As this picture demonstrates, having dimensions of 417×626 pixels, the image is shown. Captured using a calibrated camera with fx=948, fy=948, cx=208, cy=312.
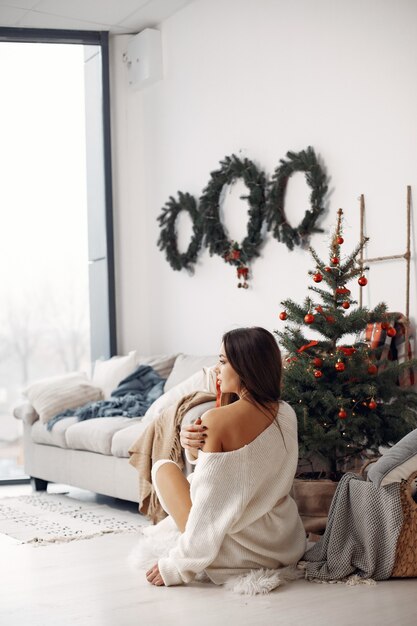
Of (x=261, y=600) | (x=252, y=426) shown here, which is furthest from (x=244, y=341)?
(x=261, y=600)

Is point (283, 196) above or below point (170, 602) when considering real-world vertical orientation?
above

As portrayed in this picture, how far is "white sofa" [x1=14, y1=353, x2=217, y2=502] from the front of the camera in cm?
506

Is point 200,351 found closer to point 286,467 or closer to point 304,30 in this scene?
point 304,30

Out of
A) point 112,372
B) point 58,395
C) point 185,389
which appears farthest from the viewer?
point 112,372

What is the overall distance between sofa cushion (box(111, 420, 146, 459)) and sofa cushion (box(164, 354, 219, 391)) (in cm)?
61

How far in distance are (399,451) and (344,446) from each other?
70cm

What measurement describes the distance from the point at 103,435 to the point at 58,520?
1.75 feet

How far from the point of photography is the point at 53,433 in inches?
228

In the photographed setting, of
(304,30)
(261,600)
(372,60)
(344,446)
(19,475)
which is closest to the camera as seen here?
(261,600)

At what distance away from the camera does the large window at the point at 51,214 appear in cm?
666

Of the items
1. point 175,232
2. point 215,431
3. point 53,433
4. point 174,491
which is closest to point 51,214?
point 175,232

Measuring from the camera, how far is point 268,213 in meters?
5.63

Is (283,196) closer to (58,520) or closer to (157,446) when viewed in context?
(157,446)

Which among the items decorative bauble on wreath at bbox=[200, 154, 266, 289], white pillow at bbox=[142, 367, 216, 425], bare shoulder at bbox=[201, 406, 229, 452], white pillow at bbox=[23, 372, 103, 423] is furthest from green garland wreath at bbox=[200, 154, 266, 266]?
bare shoulder at bbox=[201, 406, 229, 452]
